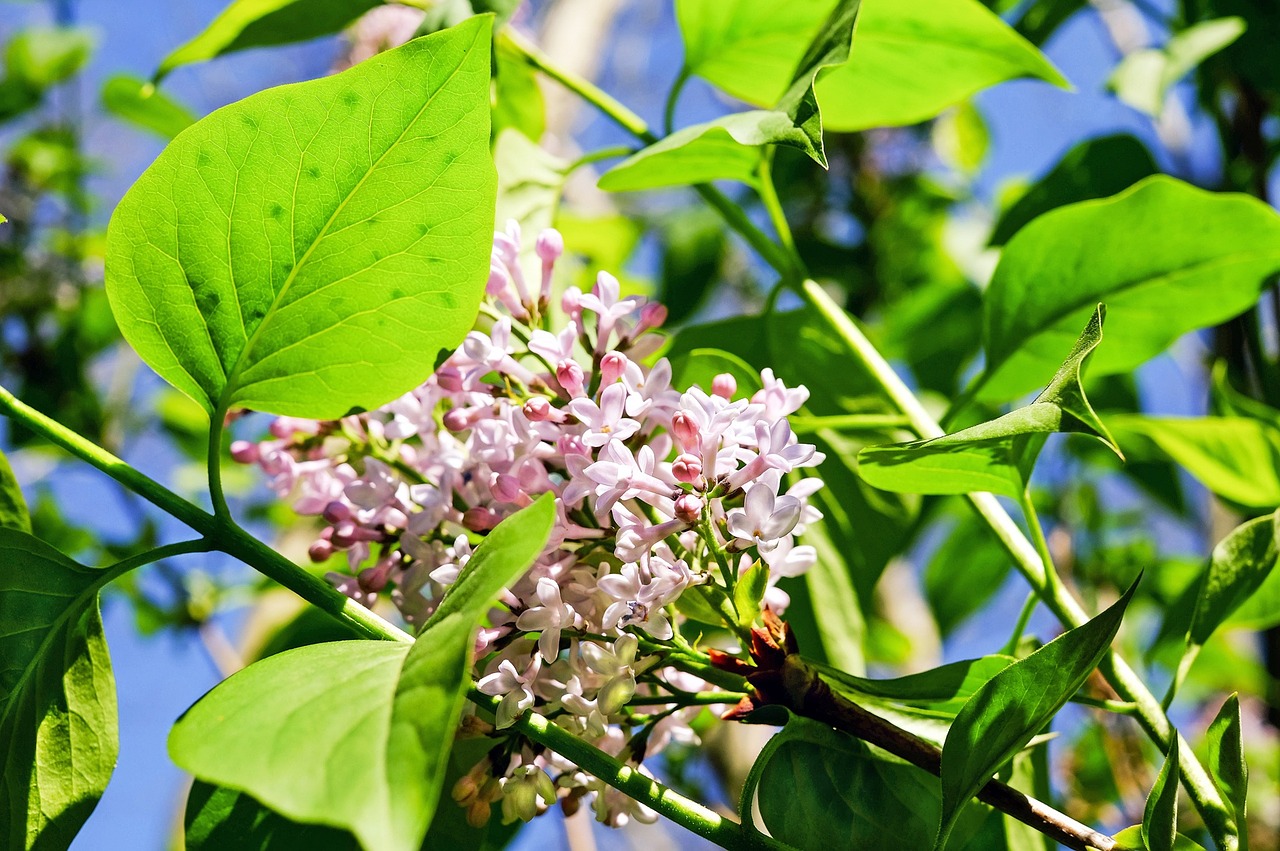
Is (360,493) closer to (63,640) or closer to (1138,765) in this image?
(63,640)

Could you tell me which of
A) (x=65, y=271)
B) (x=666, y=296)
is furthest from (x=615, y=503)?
(x=65, y=271)

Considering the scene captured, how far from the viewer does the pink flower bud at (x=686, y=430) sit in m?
0.45

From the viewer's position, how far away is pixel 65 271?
1.84 metres

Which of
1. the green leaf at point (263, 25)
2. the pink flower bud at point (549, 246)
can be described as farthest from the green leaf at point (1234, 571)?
the green leaf at point (263, 25)

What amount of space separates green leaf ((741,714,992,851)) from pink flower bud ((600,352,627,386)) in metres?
0.17

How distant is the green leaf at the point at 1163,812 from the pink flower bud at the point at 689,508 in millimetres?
199

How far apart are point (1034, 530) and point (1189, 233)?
0.25 metres

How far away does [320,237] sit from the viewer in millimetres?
442

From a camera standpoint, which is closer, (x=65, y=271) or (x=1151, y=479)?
(x=1151, y=479)

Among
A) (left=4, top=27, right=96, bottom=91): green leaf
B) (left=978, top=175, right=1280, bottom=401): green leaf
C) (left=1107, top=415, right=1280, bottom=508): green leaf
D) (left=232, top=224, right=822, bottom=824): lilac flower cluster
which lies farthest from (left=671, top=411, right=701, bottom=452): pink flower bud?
(left=4, top=27, right=96, bottom=91): green leaf

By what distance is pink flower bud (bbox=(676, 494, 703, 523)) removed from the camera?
43cm

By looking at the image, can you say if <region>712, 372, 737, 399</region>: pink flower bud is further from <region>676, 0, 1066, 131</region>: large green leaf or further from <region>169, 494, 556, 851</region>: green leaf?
<region>676, 0, 1066, 131</region>: large green leaf

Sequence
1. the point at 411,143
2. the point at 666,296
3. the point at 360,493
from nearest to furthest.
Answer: the point at 411,143, the point at 360,493, the point at 666,296

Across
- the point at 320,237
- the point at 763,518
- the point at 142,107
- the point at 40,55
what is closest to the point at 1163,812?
the point at 763,518
